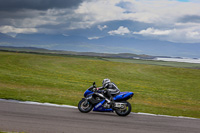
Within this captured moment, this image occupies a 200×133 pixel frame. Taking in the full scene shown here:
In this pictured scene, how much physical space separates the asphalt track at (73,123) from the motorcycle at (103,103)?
48cm

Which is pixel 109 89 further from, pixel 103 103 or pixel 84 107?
pixel 84 107

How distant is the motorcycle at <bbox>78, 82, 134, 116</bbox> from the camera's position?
1181 cm

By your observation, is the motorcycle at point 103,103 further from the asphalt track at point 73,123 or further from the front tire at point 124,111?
the asphalt track at point 73,123

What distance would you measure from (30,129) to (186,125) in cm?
713

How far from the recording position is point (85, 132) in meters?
8.24

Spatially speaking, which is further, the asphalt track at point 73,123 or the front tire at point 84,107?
the front tire at point 84,107

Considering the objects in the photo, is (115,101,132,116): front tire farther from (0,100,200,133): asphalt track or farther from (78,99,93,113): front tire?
(78,99,93,113): front tire

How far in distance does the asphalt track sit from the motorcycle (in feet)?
1.56

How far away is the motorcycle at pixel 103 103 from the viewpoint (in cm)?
1181

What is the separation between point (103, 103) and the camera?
39.3ft

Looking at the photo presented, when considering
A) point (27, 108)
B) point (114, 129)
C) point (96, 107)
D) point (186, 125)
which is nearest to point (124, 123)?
point (114, 129)

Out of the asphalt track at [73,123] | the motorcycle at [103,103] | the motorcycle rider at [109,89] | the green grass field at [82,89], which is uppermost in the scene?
the motorcycle rider at [109,89]

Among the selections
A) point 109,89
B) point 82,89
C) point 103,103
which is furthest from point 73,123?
point 82,89

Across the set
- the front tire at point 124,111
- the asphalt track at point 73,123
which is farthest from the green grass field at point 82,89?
the asphalt track at point 73,123
